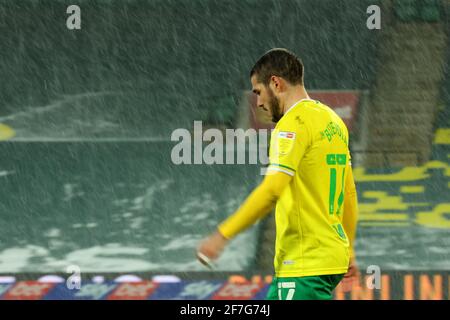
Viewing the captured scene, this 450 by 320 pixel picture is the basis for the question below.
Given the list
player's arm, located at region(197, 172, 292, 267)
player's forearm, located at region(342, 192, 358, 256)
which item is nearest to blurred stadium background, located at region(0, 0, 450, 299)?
player's forearm, located at region(342, 192, 358, 256)

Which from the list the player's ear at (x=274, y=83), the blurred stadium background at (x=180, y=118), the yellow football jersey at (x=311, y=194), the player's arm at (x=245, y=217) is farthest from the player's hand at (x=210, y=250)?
the blurred stadium background at (x=180, y=118)

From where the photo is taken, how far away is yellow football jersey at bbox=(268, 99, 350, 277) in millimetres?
3949

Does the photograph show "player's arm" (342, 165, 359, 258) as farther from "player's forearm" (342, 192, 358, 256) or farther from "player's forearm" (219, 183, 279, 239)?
"player's forearm" (219, 183, 279, 239)

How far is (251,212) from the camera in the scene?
3.79 metres

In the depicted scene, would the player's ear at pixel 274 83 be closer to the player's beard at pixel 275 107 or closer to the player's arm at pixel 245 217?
the player's beard at pixel 275 107

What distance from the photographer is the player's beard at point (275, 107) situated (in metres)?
4.02

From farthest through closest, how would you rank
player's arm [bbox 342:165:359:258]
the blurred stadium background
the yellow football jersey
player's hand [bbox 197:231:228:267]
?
the blurred stadium background
player's arm [bbox 342:165:359:258]
the yellow football jersey
player's hand [bbox 197:231:228:267]

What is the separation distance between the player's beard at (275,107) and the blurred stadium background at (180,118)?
23.2ft

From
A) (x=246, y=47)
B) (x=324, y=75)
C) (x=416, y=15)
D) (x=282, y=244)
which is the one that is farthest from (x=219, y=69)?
(x=282, y=244)

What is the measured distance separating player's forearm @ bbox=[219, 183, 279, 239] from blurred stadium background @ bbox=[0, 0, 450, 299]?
7272 millimetres

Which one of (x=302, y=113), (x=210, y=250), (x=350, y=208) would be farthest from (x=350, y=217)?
(x=210, y=250)

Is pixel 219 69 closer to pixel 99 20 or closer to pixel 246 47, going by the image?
pixel 246 47

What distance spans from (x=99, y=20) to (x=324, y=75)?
3051 mm

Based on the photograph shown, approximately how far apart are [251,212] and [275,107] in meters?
0.49
